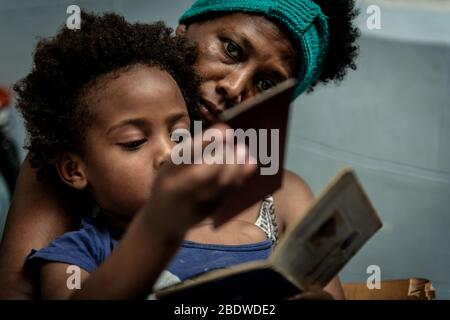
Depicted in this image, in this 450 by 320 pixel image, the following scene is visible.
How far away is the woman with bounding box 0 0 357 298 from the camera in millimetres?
1445

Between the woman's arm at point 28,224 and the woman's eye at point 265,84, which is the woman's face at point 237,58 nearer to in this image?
the woman's eye at point 265,84

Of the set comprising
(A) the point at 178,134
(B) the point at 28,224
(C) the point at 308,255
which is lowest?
→ (C) the point at 308,255

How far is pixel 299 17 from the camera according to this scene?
1678 millimetres

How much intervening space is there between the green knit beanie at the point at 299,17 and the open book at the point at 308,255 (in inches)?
26.6

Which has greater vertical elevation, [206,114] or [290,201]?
[206,114]

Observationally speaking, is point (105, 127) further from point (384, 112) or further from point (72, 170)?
point (384, 112)

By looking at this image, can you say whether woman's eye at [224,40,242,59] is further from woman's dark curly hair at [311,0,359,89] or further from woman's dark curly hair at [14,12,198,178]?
woman's dark curly hair at [311,0,359,89]

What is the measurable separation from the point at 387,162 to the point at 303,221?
5.47 feet

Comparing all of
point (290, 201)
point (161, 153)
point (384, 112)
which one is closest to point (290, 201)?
point (290, 201)

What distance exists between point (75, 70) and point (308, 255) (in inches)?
23.5

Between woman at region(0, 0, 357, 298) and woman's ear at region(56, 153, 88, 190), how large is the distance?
0.11 metres

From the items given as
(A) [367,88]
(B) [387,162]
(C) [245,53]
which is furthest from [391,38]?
(C) [245,53]
